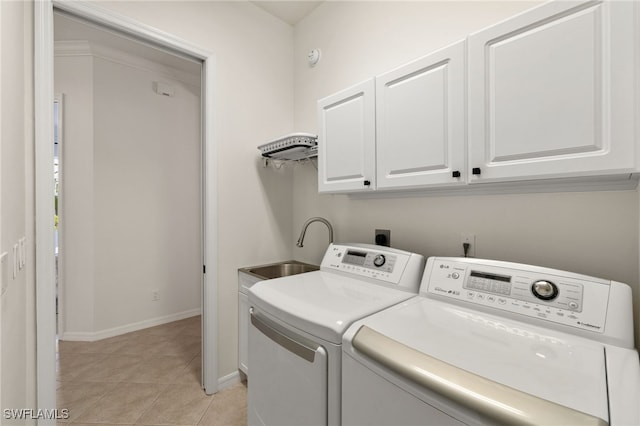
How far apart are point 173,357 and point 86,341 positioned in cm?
101

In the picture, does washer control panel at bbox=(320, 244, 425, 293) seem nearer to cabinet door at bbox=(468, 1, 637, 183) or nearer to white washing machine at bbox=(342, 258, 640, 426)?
white washing machine at bbox=(342, 258, 640, 426)

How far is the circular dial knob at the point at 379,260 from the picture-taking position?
144 cm

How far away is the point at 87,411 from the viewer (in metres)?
1.74

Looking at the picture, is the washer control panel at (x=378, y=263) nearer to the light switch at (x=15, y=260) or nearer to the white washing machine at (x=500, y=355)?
the white washing machine at (x=500, y=355)

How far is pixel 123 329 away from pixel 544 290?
11.6 feet

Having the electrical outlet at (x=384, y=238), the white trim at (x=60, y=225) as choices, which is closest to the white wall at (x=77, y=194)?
the white trim at (x=60, y=225)

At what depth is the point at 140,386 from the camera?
201cm

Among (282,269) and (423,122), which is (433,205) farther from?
(282,269)

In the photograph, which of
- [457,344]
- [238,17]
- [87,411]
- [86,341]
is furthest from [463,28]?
[86,341]

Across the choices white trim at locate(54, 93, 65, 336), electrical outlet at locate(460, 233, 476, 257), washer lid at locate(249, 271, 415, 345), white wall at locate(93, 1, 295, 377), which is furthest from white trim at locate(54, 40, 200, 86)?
electrical outlet at locate(460, 233, 476, 257)

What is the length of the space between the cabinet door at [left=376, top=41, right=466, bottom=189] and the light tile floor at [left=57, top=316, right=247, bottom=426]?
1731 millimetres

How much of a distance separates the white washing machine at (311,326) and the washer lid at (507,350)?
10 centimetres

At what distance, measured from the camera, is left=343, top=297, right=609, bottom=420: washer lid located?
61cm

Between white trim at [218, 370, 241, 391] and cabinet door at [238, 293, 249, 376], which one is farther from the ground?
cabinet door at [238, 293, 249, 376]
